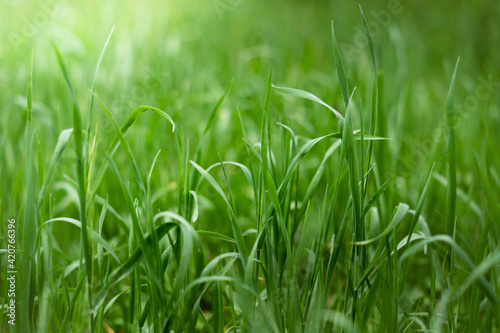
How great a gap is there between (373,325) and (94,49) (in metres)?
1.83

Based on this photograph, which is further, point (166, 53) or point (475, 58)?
point (475, 58)

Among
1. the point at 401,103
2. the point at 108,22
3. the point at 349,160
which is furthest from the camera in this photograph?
the point at 108,22

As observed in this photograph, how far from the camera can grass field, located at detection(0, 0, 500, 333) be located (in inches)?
28.0

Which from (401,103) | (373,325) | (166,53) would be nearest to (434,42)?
(401,103)

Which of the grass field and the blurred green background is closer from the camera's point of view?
the grass field

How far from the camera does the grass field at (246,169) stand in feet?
2.34

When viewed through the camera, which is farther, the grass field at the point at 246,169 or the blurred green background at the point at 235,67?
the blurred green background at the point at 235,67

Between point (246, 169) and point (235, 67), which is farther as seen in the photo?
point (235, 67)

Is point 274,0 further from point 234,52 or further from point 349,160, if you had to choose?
point 349,160

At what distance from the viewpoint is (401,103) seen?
1.59m

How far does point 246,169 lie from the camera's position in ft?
2.71

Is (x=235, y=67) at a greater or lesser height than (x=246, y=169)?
greater

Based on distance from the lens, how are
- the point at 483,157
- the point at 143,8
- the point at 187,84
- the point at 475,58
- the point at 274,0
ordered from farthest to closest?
the point at 274,0
the point at 143,8
the point at 475,58
the point at 187,84
the point at 483,157

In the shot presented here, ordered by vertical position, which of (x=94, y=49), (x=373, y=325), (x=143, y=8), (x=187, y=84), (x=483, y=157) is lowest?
(x=373, y=325)
